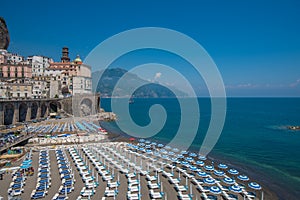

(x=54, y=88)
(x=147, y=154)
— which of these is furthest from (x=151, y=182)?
(x=54, y=88)

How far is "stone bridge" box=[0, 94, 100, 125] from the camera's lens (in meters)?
46.1

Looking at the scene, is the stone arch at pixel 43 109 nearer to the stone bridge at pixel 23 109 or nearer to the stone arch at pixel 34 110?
the stone bridge at pixel 23 109

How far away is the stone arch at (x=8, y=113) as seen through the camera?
45472mm

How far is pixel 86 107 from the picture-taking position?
6888 centimetres

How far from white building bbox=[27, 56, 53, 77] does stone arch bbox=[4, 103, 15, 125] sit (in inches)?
1303

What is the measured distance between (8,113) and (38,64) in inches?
1567

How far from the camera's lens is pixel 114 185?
17.2 m

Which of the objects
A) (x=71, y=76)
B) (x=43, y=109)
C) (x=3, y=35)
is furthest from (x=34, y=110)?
(x=3, y=35)

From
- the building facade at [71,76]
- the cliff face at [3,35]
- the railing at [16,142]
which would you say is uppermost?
the cliff face at [3,35]

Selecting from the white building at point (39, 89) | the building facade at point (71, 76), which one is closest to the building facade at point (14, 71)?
the white building at point (39, 89)

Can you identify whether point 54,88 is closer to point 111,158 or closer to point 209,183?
point 111,158

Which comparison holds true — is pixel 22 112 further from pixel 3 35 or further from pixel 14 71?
pixel 3 35

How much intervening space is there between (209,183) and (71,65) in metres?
76.0

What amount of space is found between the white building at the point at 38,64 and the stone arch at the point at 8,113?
3310 centimetres
